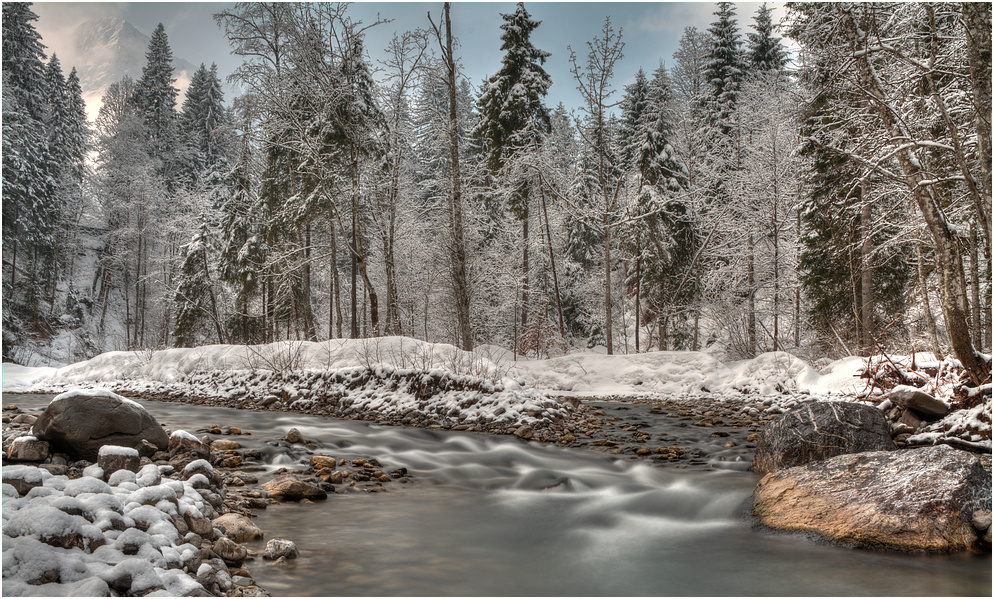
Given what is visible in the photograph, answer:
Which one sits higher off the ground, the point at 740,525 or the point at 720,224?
the point at 720,224

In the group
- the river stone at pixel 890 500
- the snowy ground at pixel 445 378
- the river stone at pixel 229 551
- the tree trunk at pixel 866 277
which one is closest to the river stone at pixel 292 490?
the river stone at pixel 229 551

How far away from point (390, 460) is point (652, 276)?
16.9 m

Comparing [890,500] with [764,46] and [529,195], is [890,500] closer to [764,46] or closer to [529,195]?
[529,195]

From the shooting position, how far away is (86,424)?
5160mm

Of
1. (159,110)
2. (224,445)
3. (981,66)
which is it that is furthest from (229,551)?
(159,110)

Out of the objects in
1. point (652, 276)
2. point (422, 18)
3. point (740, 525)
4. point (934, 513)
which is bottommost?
point (740, 525)

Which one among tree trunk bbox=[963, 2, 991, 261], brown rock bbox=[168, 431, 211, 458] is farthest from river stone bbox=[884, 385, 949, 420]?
brown rock bbox=[168, 431, 211, 458]

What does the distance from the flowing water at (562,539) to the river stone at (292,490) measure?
0.17 meters

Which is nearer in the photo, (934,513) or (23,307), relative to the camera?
(934,513)

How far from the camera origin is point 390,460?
7293 mm

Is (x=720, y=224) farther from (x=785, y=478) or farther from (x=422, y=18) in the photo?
(x=785, y=478)

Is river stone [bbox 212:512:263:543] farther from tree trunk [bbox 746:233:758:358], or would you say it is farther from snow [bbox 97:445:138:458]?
tree trunk [bbox 746:233:758:358]

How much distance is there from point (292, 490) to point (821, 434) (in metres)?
5.72

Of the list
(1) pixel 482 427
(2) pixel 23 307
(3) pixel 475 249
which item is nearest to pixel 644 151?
(3) pixel 475 249
